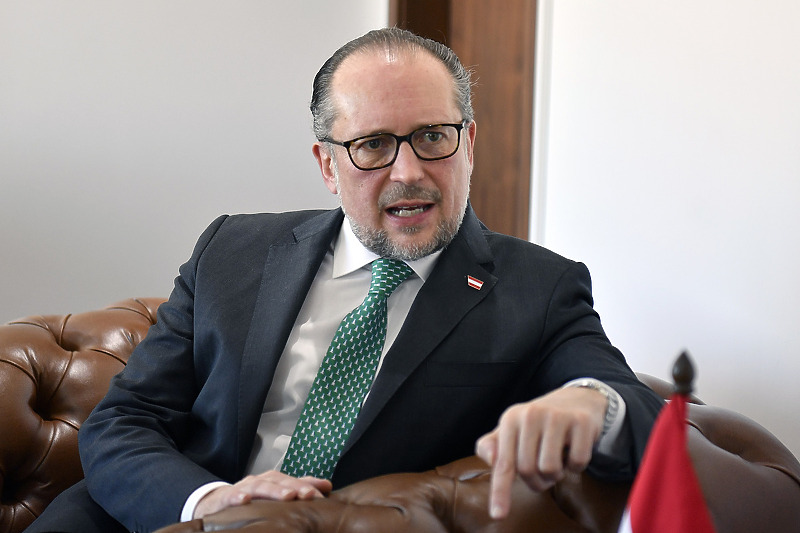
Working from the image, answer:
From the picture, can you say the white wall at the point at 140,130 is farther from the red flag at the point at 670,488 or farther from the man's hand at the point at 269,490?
the red flag at the point at 670,488

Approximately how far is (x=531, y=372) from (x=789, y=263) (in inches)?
21.6

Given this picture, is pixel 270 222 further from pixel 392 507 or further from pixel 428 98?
pixel 392 507

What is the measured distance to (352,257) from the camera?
1.73 metres

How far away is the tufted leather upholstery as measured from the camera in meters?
1.84

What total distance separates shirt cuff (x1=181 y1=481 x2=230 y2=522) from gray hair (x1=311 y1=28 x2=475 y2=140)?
74 cm

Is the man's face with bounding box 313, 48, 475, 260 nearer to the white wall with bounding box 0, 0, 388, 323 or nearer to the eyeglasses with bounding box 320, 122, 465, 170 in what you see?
the eyeglasses with bounding box 320, 122, 465, 170

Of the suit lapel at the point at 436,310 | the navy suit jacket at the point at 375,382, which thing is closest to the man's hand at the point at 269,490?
the navy suit jacket at the point at 375,382

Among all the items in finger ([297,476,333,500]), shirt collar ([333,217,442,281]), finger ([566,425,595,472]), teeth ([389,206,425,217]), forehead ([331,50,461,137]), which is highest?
forehead ([331,50,461,137])

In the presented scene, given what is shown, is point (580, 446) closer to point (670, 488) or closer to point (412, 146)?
point (670, 488)

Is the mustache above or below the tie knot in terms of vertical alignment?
above

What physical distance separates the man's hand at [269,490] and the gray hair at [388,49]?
0.76 m

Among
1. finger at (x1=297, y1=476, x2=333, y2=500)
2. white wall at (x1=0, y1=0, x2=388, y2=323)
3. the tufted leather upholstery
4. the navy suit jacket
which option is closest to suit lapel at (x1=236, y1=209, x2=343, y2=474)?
the navy suit jacket

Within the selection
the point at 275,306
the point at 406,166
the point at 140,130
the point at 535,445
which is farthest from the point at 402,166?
the point at 140,130

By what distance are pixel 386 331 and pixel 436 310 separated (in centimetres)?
11
